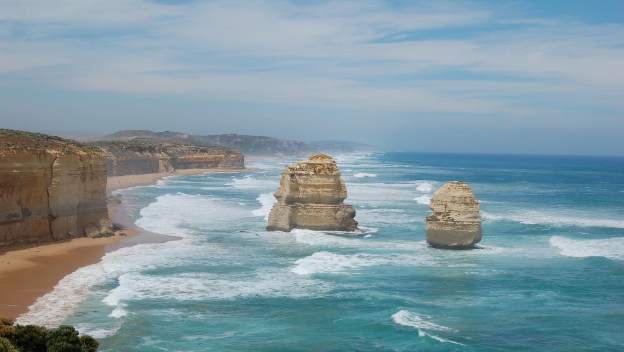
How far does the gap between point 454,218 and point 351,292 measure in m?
8.28

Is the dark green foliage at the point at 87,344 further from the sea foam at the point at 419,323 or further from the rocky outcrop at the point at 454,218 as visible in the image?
the rocky outcrop at the point at 454,218

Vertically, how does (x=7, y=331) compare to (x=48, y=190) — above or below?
below

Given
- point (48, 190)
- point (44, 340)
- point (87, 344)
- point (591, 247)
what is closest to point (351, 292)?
point (87, 344)

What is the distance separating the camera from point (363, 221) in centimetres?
4366

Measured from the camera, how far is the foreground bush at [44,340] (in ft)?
45.2

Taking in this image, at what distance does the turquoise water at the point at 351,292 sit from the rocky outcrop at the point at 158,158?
159 ft

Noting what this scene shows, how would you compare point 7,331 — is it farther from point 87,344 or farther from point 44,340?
point 87,344

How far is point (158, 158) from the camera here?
328 feet

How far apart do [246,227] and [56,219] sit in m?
10.8

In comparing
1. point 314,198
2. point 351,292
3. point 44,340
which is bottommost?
point 351,292

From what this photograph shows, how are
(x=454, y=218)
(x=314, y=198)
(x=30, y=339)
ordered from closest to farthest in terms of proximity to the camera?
(x=30, y=339) → (x=454, y=218) → (x=314, y=198)

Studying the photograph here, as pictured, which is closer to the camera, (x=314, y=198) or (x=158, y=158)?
(x=314, y=198)

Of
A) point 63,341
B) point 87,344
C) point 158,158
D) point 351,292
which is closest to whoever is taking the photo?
point 63,341

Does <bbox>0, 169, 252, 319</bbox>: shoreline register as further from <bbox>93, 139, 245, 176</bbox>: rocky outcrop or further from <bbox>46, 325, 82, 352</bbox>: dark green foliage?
<bbox>93, 139, 245, 176</bbox>: rocky outcrop
